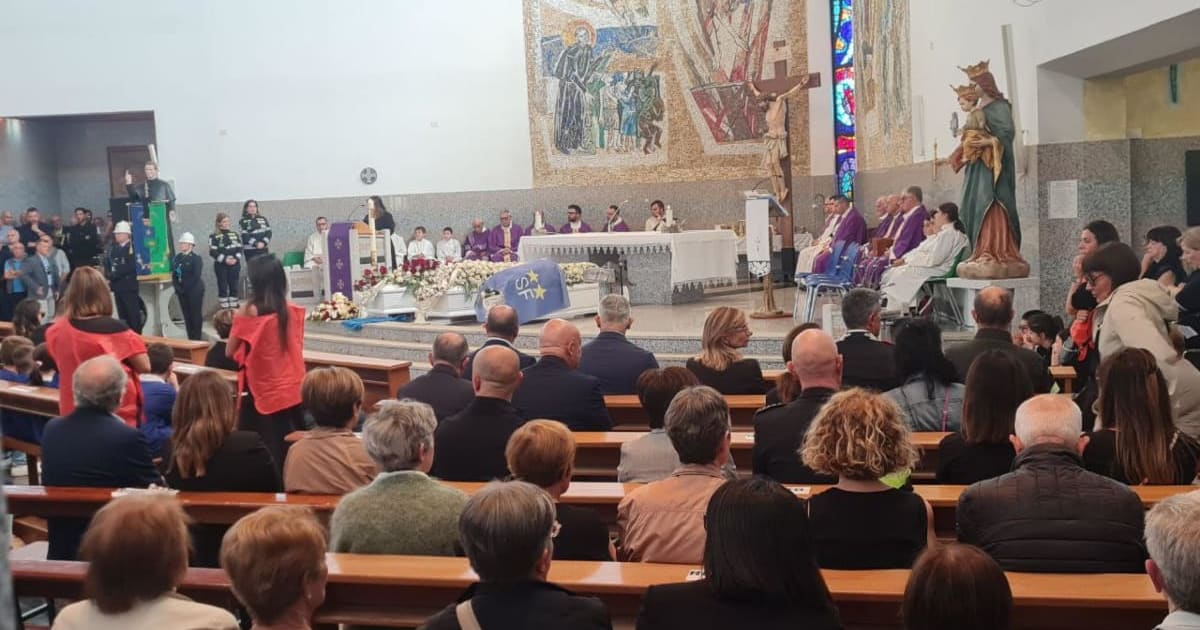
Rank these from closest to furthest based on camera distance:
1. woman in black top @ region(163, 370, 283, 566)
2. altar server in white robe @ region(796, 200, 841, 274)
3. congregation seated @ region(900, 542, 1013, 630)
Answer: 1. congregation seated @ region(900, 542, 1013, 630)
2. woman in black top @ region(163, 370, 283, 566)
3. altar server in white robe @ region(796, 200, 841, 274)

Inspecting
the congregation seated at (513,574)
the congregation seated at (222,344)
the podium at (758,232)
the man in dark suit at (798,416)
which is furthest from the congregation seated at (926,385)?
the podium at (758,232)

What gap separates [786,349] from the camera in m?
5.35

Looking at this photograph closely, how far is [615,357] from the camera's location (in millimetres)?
6301

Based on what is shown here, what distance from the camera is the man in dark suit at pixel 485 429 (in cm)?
442

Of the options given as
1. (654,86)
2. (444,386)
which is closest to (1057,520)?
(444,386)

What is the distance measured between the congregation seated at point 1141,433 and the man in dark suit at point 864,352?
1.46 m

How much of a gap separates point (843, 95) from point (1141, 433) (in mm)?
14217

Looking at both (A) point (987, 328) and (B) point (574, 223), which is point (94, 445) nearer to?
(A) point (987, 328)

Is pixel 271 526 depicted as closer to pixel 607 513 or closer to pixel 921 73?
pixel 607 513

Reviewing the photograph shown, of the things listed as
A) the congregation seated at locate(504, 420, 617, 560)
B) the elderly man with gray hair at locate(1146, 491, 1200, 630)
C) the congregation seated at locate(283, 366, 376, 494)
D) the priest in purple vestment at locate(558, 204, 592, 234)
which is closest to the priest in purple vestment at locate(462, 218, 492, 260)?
the priest in purple vestment at locate(558, 204, 592, 234)

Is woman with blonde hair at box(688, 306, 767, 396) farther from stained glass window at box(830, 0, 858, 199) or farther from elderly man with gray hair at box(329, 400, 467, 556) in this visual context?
stained glass window at box(830, 0, 858, 199)

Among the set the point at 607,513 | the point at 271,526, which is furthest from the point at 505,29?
the point at 271,526

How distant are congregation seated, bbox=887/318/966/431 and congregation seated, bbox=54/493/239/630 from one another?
10.1 ft

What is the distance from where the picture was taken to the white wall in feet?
60.4
